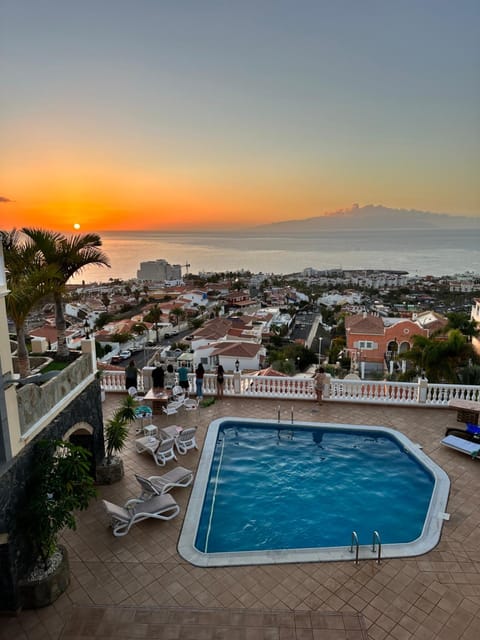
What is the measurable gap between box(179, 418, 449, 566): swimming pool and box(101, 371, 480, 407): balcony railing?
181 centimetres

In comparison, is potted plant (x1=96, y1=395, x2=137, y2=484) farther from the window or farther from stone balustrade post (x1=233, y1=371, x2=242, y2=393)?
the window

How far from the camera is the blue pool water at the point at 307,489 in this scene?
6.98m

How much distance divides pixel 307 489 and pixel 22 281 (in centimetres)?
697

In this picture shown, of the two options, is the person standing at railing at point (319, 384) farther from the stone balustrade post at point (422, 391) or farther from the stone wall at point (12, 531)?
the stone wall at point (12, 531)

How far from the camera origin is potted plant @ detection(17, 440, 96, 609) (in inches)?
198

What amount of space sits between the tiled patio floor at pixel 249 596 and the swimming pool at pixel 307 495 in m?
0.32

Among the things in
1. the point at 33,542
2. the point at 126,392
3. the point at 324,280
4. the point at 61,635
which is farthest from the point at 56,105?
the point at 324,280

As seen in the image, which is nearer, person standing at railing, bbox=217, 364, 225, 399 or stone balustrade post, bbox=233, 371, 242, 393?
person standing at railing, bbox=217, 364, 225, 399

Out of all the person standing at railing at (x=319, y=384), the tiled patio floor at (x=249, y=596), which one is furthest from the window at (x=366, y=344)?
the tiled patio floor at (x=249, y=596)

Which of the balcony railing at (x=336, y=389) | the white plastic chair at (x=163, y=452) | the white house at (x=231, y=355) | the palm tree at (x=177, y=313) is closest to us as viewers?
the white plastic chair at (x=163, y=452)

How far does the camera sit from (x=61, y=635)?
15.6 feet

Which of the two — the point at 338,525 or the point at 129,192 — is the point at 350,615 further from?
the point at 129,192

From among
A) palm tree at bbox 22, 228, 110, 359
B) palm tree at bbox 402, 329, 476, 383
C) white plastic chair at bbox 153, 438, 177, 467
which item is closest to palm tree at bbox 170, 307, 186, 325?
palm tree at bbox 402, 329, 476, 383

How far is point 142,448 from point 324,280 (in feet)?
501
